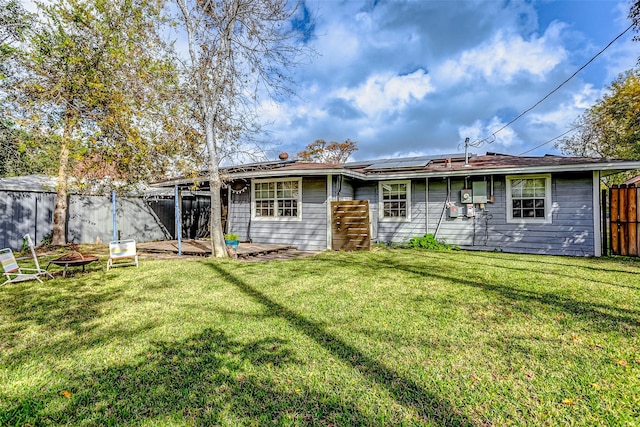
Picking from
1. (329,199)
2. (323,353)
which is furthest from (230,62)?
(323,353)

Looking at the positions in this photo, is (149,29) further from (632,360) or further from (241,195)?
(632,360)

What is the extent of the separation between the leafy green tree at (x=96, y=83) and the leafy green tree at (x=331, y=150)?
21640 millimetres

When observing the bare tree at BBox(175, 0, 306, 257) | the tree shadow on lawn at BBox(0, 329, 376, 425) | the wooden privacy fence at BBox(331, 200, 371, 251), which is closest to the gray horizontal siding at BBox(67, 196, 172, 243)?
the bare tree at BBox(175, 0, 306, 257)

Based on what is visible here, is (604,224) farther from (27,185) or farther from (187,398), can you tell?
(27,185)

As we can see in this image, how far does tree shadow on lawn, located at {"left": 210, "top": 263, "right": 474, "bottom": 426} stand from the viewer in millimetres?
2041

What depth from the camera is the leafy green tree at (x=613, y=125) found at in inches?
708

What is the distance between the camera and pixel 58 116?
17.3 ft

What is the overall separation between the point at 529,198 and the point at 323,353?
30.4 feet

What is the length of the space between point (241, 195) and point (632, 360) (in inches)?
431

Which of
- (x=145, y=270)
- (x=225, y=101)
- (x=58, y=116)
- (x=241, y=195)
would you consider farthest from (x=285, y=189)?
(x=58, y=116)

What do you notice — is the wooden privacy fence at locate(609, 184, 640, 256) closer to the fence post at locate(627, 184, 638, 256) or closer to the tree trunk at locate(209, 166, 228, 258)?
the fence post at locate(627, 184, 638, 256)

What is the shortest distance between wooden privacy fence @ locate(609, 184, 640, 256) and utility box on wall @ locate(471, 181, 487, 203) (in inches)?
123

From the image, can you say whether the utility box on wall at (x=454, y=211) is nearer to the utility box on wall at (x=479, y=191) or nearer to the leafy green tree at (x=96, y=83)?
the utility box on wall at (x=479, y=191)

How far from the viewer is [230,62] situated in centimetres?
937
